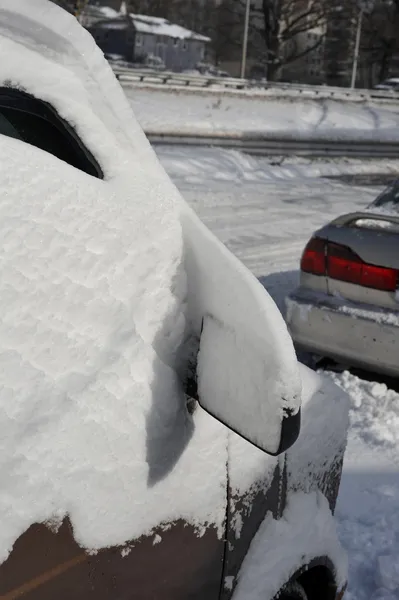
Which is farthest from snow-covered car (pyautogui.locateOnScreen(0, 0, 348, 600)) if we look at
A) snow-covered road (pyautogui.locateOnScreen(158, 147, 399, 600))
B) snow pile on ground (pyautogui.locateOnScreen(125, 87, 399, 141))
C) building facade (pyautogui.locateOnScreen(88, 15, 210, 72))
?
building facade (pyautogui.locateOnScreen(88, 15, 210, 72))

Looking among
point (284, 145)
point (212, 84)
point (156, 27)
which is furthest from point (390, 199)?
point (156, 27)

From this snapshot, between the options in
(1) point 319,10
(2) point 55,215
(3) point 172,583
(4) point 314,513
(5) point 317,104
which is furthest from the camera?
(1) point 319,10

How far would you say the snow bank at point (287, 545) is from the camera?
6.22 feet

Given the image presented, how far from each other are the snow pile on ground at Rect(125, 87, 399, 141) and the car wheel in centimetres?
1723

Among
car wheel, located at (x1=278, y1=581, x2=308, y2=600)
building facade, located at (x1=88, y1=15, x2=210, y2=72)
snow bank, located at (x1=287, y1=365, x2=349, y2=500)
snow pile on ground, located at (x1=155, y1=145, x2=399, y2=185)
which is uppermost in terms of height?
building facade, located at (x1=88, y1=15, x2=210, y2=72)

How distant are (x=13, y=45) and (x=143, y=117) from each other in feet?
65.7

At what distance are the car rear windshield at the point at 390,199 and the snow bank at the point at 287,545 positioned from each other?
320 centimetres

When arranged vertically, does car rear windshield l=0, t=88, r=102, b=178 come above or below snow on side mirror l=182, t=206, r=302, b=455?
above

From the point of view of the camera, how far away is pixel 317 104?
1089 inches

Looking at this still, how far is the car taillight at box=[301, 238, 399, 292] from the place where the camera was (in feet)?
14.7

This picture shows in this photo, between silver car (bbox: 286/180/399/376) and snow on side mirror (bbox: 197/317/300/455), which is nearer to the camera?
snow on side mirror (bbox: 197/317/300/455)

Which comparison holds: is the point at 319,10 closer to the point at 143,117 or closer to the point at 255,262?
the point at 143,117

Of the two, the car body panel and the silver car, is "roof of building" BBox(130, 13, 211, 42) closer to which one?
the silver car

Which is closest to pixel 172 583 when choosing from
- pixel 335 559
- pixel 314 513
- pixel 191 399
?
pixel 191 399
